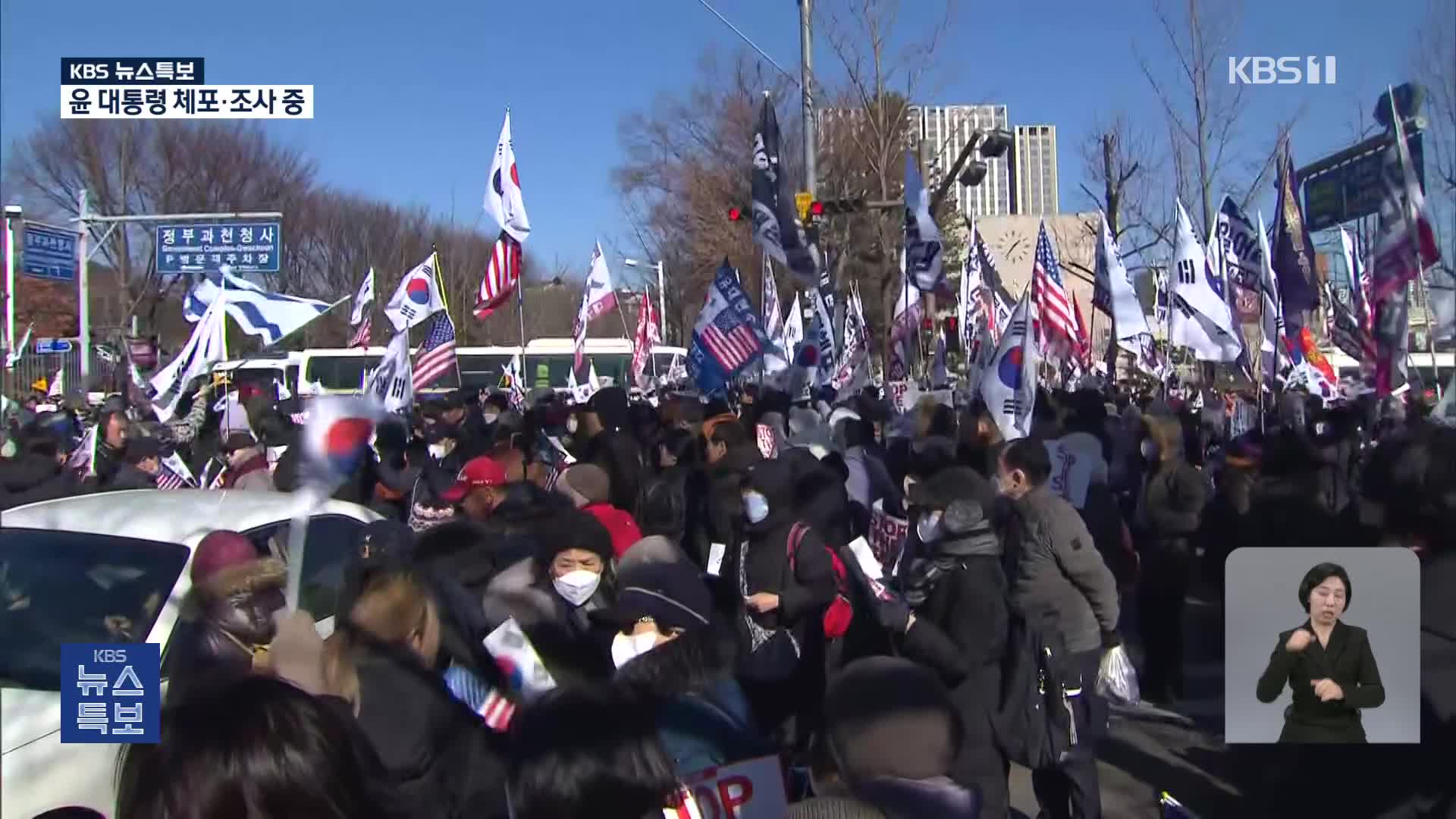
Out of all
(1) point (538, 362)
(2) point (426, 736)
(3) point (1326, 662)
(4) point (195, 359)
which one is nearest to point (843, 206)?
(4) point (195, 359)

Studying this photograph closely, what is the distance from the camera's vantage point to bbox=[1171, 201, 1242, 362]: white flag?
473 inches

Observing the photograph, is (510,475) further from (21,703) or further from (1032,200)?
(1032,200)

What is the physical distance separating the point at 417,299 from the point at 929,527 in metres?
9.76

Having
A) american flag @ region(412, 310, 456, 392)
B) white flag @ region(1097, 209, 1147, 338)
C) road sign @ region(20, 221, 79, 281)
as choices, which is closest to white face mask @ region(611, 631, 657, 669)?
road sign @ region(20, 221, 79, 281)

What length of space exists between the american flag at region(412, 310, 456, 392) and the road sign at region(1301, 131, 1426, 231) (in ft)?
27.6

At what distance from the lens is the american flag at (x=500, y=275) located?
46.7 feet

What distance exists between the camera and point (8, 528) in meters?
3.54

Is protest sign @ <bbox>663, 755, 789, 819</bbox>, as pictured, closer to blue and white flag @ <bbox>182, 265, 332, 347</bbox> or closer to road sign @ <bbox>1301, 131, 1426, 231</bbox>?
road sign @ <bbox>1301, 131, 1426, 231</bbox>

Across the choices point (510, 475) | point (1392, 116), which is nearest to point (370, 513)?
point (510, 475)

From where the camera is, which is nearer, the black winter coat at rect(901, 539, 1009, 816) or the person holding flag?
the black winter coat at rect(901, 539, 1009, 816)

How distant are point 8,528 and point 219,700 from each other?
6.64 feet

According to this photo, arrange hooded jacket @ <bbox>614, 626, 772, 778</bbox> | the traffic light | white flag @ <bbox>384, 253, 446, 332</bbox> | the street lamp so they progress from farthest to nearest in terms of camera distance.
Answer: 1. the street lamp
2. the traffic light
3. white flag @ <bbox>384, 253, 446, 332</bbox>
4. hooded jacket @ <bbox>614, 626, 772, 778</bbox>

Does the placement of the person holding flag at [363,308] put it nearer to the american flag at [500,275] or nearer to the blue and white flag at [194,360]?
the american flag at [500,275]

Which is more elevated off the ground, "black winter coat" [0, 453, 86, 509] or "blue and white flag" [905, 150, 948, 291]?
"blue and white flag" [905, 150, 948, 291]
